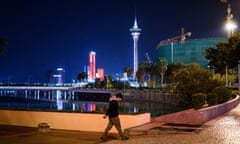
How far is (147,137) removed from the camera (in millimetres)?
12453

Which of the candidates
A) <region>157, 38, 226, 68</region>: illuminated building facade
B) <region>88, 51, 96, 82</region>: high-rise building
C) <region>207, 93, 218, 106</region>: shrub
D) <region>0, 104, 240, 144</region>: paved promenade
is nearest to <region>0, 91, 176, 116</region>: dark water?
<region>0, 104, 240, 144</region>: paved promenade

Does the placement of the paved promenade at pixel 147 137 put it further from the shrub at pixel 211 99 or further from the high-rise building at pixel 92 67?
A: the high-rise building at pixel 92 67

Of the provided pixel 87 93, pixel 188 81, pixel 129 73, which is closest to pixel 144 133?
pixel 188 81

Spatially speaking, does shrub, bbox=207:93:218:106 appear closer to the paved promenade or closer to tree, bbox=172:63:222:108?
the paved promenade

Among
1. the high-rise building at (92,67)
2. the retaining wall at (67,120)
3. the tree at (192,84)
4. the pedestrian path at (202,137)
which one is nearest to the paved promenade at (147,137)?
the pedestrian path at (202,137)

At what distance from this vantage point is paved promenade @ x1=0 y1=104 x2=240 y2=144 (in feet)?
37.9

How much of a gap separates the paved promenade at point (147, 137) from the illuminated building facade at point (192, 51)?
90511mm

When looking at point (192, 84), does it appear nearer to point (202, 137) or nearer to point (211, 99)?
point (211, 99)

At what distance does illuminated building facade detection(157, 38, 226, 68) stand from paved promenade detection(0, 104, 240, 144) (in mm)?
90511

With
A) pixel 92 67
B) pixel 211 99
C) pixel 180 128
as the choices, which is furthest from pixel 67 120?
pixel 92 67

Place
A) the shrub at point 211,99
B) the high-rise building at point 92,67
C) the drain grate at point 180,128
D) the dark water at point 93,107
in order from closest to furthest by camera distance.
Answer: the drain grate at point 180,128 < the dark water at point 93,107 < the shrub at point 211,99 < the high-rise building at point 92,67

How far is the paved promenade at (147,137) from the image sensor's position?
1154cm

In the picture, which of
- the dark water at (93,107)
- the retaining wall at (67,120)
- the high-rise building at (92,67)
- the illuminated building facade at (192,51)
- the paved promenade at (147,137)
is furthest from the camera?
the high-rise building at (92,67)

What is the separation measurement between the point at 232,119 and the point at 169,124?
365 cm
